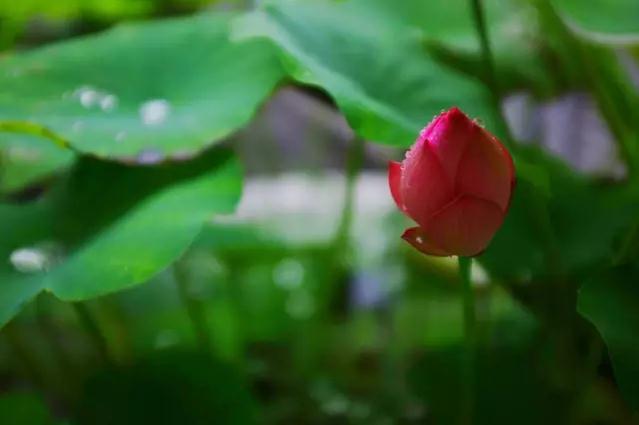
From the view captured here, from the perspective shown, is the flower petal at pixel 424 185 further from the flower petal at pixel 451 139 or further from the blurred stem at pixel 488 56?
the blurred stem at pixel 488 56

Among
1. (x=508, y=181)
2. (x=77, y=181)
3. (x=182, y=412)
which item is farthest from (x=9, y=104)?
(x=508, y=181)

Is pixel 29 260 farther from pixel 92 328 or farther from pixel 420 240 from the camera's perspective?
pixel 420 240

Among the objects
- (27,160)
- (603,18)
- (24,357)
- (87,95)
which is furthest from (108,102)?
(603,18)

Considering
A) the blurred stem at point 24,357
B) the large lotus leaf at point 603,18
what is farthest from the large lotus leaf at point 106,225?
the large lotus leaf at point 603,18

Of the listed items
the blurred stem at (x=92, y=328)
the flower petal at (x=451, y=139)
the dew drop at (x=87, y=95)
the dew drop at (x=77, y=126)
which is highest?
the flower petal at (x=451, y=139)

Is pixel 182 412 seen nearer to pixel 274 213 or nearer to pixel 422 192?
pixel 422 192

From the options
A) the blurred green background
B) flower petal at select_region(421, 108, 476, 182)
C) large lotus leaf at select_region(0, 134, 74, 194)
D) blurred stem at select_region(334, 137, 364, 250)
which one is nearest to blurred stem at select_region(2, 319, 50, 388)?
the blurred green background

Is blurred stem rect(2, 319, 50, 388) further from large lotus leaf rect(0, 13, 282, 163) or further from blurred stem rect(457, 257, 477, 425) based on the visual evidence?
blurred stem rect(457, 257, 477, 425)
